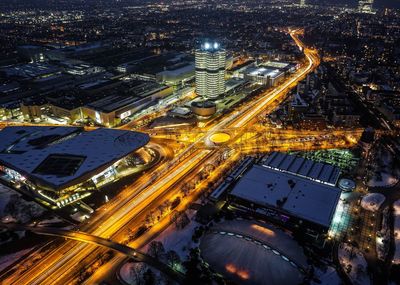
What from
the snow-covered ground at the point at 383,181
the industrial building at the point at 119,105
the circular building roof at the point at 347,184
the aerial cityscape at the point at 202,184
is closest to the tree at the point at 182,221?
the aerial cityscape at the point at 202,184

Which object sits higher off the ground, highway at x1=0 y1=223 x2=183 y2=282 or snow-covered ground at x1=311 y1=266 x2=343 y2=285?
highway at x1=0 y1=223 x2=183 y2=282

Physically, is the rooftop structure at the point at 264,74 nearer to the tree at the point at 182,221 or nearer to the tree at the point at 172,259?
the tree at the point at 182,221

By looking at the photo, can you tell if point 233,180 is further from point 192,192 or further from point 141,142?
point 141,142

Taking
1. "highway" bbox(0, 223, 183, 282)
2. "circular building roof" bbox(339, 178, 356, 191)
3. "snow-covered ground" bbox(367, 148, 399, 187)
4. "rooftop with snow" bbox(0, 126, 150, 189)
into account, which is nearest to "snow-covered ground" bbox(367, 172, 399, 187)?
"snow-covered ground" bbox(367, 148, 399, 187)

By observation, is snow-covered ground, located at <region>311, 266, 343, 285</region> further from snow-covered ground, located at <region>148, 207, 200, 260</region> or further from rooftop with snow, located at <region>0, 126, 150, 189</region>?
rooftop with snow, located at <region>0, 126, 150, 189</region>

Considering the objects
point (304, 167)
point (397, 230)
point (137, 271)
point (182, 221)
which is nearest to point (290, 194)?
point (304, 167)

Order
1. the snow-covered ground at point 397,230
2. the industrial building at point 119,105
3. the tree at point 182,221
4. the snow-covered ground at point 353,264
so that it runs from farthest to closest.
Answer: the industrial building at point 119,105, the tree at point 182,221, the snow-covered ground at point 397,230, the snow-covered ground at point 353,264

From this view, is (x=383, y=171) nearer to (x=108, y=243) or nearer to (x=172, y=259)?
(x=172, y=259)
